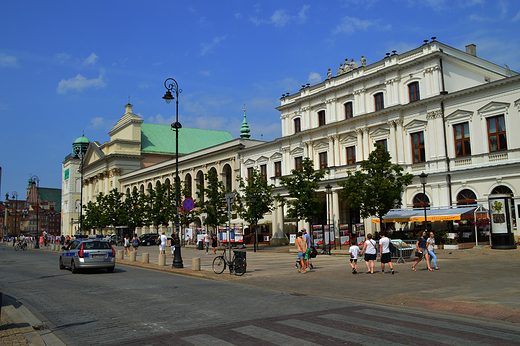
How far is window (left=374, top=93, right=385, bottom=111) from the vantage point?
40.2m

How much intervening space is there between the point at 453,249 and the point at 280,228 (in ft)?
72.5

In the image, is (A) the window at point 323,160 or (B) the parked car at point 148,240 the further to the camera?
(B) the parked car at point 148,240

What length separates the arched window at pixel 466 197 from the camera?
33241 millimetres

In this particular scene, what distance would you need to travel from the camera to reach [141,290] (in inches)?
567

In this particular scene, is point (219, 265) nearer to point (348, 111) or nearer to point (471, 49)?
point (348, 111)

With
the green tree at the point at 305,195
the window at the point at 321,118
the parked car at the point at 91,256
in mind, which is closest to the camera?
the parked car at the point at 91,256

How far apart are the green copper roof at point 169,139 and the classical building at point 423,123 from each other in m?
53.2

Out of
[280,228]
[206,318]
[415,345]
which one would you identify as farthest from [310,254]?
[280,228]

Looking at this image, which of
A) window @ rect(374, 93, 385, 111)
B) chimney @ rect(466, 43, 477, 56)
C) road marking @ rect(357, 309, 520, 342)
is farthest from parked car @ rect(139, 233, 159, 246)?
road marking @ rect(357, 309, 520, 342)

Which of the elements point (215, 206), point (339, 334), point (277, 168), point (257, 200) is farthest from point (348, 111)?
point (339, 334)

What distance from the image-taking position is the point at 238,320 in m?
9.20

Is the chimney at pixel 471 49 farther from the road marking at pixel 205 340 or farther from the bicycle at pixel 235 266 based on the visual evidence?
the road marking at pixel 205 340

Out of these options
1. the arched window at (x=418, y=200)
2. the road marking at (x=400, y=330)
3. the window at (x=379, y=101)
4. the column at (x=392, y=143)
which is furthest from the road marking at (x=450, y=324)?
the window at (x=379, y=101)

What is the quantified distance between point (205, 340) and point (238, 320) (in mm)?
1748
